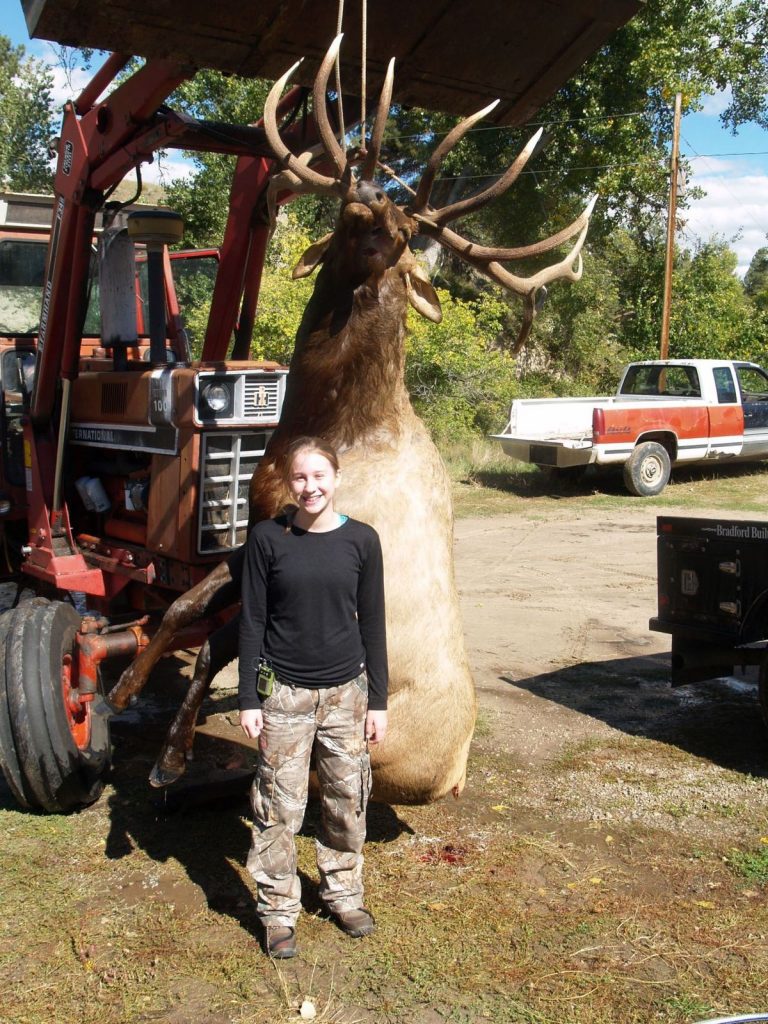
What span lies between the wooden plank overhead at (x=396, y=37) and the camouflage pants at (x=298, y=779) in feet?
9.44

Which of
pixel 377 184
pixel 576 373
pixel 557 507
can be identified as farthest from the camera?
pixel 576 373

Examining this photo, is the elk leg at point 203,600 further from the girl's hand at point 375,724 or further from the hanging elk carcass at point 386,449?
the girl's hand at point 375,724

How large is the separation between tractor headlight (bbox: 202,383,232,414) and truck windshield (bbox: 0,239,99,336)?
2326 mm

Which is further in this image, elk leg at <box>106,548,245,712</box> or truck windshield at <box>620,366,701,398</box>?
truck windshield at <box>620,366,701,398</box>

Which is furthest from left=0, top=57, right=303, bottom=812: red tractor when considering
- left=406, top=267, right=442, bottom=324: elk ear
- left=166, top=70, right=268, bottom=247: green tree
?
left=166, top=70, right=268, bottom=247: green tree

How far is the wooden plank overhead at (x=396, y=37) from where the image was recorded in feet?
14.2

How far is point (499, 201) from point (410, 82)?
68.5 ft

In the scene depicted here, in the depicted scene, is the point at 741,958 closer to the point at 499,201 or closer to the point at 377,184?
the point at 377,184

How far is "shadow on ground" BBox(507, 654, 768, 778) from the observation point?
18.6ft

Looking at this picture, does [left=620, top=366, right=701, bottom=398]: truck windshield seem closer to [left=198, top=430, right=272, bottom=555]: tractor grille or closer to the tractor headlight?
[left=198, top=430, right=272, bottom=555]: tractor grille

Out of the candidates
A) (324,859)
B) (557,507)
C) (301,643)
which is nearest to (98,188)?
(301,643)

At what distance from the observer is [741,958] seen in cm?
359

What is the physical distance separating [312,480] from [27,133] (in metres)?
26.9

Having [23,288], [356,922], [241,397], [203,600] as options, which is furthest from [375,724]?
[23,288]
